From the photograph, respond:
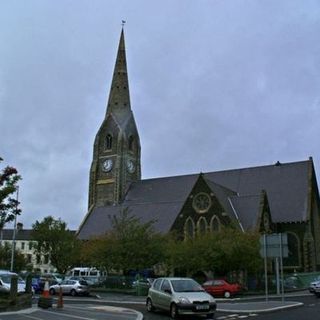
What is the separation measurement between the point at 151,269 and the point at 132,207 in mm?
17840

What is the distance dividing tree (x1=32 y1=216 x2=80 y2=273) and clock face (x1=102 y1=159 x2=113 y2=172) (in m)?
17.5

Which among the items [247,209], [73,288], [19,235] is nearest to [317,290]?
[73,288]

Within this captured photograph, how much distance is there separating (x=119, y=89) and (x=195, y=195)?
113 ft

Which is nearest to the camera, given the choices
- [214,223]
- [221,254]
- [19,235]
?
[221,254]

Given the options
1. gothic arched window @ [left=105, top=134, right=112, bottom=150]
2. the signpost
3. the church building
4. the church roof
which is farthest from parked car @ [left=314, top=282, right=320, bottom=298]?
gothic arched window @ [left=105, top=134, right=112, bottom=150]

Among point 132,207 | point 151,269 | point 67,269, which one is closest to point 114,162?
point 132,207

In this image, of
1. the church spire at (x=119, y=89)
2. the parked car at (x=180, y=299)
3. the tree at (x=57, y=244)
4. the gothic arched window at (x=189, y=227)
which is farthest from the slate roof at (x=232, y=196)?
the parked car at (x=180, y=299)

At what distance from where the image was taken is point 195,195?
5503 centimetres

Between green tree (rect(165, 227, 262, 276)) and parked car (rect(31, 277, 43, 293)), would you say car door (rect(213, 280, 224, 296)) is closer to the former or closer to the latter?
green tree (rect(165, 227, 262, 276))

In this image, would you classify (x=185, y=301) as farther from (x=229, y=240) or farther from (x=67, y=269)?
(x=67, y=269)

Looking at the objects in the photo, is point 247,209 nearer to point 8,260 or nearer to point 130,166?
point 130,166

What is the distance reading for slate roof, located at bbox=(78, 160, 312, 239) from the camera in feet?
187

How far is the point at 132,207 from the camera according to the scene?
66938mm

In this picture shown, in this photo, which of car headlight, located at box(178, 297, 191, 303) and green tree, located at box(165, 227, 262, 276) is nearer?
car headlight, located at box(178, 297, 191, 303)
